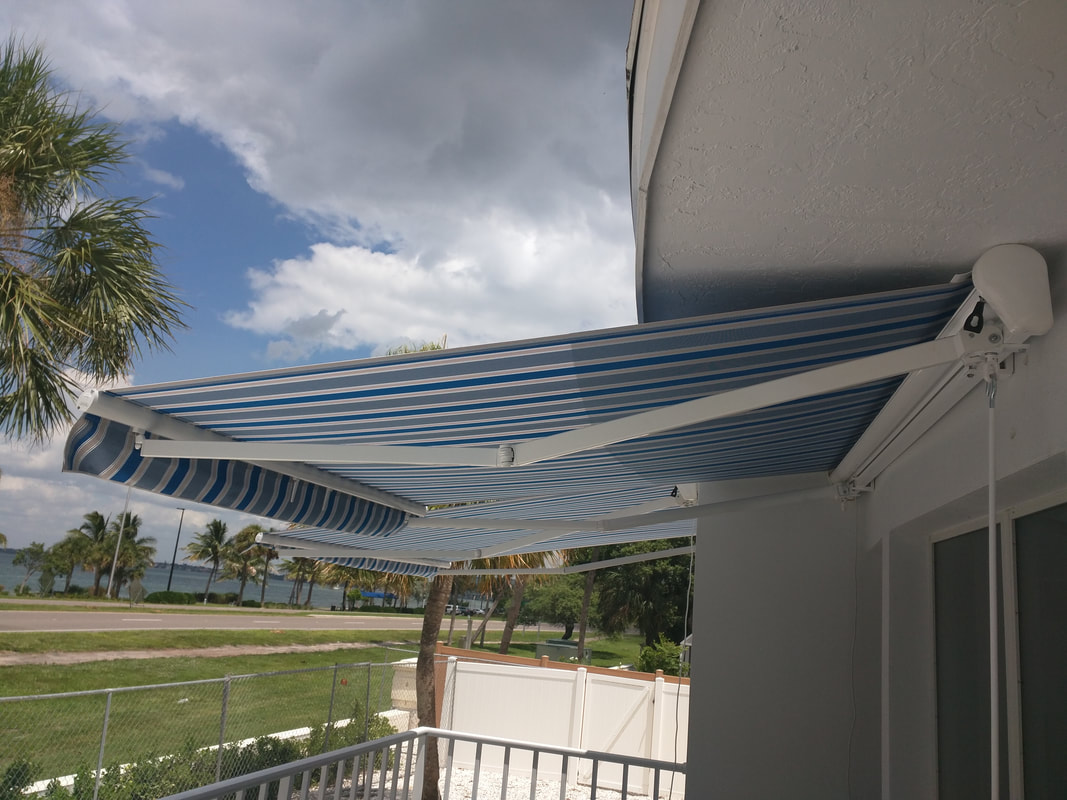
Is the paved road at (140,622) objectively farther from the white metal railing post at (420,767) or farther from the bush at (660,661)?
the white metal railing post at (420,767)

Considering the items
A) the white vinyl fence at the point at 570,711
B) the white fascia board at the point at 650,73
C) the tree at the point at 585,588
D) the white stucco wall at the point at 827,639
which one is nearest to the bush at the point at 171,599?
the tree at the point at 585,588

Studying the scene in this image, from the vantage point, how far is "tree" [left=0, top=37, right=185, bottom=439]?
337 inches

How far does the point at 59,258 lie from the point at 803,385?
9.40m

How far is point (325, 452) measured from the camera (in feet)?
11.9

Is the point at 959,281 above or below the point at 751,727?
above

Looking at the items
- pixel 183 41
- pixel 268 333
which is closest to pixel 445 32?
pixel 183 41

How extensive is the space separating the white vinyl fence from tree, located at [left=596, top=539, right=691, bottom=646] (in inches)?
949

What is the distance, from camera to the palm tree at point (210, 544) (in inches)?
3548

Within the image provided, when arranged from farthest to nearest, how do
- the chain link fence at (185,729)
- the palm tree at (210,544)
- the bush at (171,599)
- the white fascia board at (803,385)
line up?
1. the palm tree at (210,544)
2. the bush at (171,599)
3. the chain link fence at (185,729)
4. the white fascia board at (803,385)

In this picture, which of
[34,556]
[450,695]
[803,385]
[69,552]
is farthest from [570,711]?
[34,556]

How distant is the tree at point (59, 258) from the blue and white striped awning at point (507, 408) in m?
5.17

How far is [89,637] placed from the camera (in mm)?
41594

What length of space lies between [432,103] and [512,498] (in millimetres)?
77276

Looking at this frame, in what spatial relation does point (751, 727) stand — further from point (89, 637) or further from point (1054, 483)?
point (89, 637)
